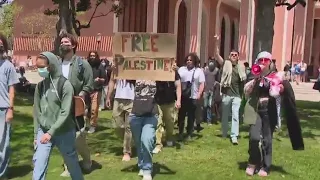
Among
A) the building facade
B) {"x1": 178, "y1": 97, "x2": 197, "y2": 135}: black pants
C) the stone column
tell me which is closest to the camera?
{"x1": 178, "y1": 97, "x2": 197, "y2": 135}: black pants

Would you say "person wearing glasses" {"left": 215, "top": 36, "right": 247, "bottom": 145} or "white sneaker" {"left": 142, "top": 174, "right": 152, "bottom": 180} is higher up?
"person wearing glasses" {"left": 215, "top": 36, "right": 247, "bottom": 145}

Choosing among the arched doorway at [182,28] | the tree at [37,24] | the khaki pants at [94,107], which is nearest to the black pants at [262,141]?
the khaki pants at [94,107]

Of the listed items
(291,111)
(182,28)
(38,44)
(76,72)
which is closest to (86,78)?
(76,72)

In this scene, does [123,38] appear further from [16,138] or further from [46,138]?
[16,138]

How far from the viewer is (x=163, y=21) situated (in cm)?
3381

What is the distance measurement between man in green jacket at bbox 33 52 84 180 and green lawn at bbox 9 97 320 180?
6.09ft

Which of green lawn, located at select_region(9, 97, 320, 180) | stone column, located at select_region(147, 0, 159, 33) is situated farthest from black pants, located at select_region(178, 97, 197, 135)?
stone column, located at select_region(147, 0, 159, 33)

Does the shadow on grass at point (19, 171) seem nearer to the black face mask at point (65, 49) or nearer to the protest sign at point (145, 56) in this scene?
the protest sign at point (145, 56)

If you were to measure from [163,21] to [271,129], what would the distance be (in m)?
26.2

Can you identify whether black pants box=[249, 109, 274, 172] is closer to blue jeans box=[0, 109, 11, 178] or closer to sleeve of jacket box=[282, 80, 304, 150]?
sleeve of jacket box=[282, 80, 304, 150]

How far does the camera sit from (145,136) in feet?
24.1

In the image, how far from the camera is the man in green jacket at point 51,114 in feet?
19.4

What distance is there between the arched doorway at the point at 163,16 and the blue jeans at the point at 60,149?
89.6 feet

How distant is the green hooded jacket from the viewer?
5.91 metres
